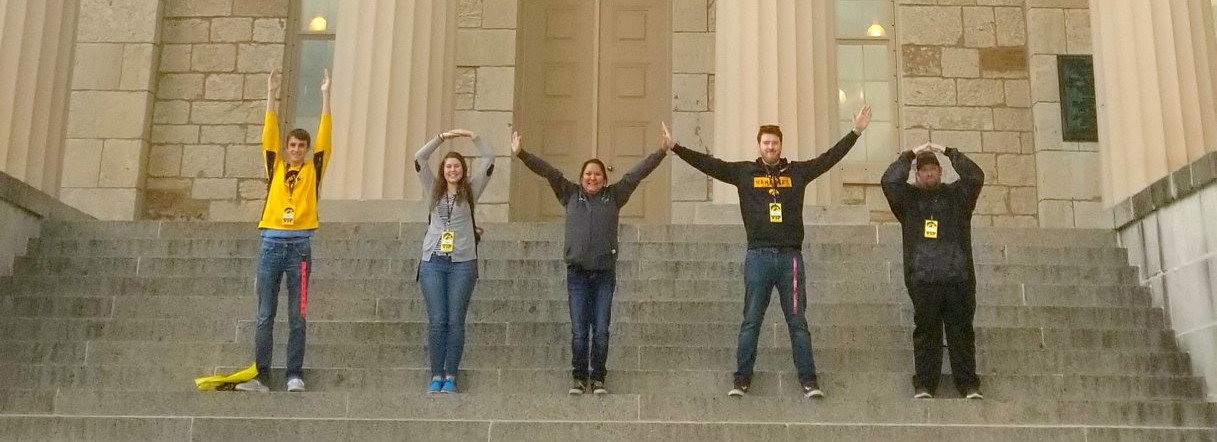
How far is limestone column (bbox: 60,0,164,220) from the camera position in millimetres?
14273

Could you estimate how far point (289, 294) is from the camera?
7.30 meters

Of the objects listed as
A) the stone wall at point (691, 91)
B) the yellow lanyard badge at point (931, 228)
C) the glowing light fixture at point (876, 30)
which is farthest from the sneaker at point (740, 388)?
the glowing light fixture at point (876, 30)

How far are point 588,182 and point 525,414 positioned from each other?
1.70 m

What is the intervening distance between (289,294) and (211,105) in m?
8.30

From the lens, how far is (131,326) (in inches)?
324

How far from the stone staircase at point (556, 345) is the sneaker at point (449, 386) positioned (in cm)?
22

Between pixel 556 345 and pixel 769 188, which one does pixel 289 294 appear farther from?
pixel 769 188

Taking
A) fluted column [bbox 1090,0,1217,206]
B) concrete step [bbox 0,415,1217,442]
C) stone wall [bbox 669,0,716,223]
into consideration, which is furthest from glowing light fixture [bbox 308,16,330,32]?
fluted column [bbox 1090,0,1217,206]

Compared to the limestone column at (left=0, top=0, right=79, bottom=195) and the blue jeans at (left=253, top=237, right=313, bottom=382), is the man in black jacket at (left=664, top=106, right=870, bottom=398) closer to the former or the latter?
the blue jeans at (left=253, top=237, right=313, bottom=382)

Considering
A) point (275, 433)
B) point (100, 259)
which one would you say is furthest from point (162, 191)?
point (275, 433)

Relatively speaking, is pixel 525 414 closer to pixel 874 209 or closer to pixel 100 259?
pixel 100 259

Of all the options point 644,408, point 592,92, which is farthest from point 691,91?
point 644,408

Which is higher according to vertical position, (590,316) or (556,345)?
(590,316)

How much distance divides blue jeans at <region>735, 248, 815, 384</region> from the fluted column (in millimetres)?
4360
